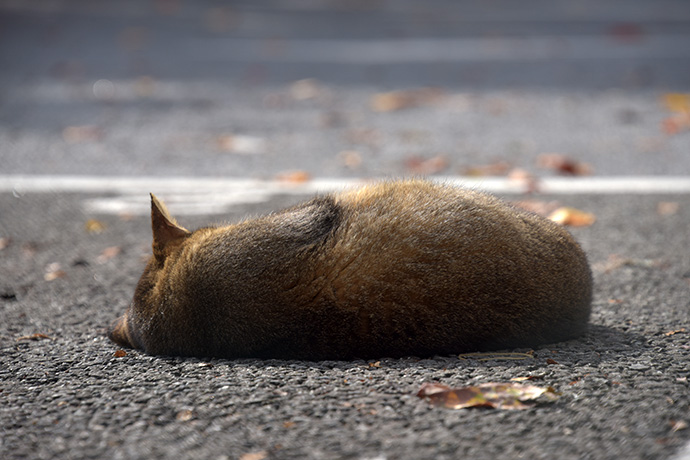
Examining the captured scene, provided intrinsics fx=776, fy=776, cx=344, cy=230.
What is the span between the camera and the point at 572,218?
519 centimetres

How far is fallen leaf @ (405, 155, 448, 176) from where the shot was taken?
21.1 ft

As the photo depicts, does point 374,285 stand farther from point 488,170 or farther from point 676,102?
point 676,102

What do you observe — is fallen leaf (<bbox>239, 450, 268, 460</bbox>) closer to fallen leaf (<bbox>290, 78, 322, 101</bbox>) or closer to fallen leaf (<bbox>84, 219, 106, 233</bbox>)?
fallen leaf (<bbox>84, 219, 106, 233</bbox>)

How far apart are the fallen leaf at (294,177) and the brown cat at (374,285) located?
122 inches

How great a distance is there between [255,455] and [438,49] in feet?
31.7

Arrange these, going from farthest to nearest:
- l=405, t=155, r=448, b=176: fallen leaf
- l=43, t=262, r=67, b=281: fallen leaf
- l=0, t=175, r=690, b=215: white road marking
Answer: l=405, t=155, r=448, b=176: fallen leaf, l=0, t=175, r=690, b=215: white road marking, l=43, t=262, r=67, b=281: fallen leaf

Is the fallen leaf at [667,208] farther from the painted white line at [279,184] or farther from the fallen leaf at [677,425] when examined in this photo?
the fallen leaf at [677,425]

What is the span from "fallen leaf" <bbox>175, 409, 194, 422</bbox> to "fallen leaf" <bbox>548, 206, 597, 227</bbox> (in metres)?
3.21

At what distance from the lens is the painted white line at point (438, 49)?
10.7 m

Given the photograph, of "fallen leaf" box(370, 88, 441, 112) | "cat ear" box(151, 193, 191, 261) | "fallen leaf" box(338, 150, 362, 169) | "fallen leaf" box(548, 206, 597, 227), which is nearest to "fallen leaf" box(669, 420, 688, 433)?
"cat ear" box(151, 193, 191, 261)

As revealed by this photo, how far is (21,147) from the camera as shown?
703 centimetres

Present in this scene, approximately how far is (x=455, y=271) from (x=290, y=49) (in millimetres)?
8978

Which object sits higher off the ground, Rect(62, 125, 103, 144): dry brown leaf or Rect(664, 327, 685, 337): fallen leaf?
Rect(62, 125, 103, 144): dry brown leaf

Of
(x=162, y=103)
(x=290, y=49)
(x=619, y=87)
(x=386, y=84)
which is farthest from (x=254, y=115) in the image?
A: (x=619, y=87)
